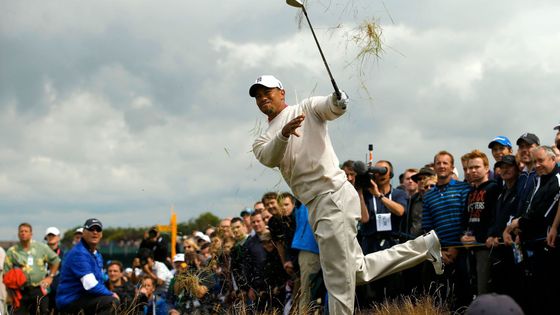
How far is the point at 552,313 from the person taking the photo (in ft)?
29.6

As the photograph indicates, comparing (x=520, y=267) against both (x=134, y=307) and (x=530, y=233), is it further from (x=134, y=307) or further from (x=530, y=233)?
(x=134, y=307)

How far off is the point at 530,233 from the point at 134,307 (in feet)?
15.2

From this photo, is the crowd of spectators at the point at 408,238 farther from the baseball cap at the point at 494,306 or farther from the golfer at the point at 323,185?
the baseball cap at the point at 494,306

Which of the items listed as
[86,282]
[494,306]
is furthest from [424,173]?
[494,306]

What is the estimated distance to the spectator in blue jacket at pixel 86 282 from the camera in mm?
11750

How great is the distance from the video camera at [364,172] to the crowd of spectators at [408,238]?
0.03 meters

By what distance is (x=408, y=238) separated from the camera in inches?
427

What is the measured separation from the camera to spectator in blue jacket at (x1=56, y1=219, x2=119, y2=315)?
463 inches

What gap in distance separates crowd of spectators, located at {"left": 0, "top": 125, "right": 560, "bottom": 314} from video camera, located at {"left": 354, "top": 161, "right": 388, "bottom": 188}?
0.09ft

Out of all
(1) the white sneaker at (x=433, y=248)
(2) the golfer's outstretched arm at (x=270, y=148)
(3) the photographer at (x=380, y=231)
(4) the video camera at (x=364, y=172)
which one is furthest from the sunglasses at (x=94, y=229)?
(1) the white sneaker at (x=433, y=248)

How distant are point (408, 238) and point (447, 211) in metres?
0.65

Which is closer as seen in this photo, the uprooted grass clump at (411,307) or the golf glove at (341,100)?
the golf glove at (341,100)

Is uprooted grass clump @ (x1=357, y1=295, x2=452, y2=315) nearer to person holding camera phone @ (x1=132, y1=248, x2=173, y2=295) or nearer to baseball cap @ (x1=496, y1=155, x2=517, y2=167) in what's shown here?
baseball cap @ (x1=496, y1=155, x2=517, y2=167)

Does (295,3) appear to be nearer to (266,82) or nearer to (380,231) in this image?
(266,82)
